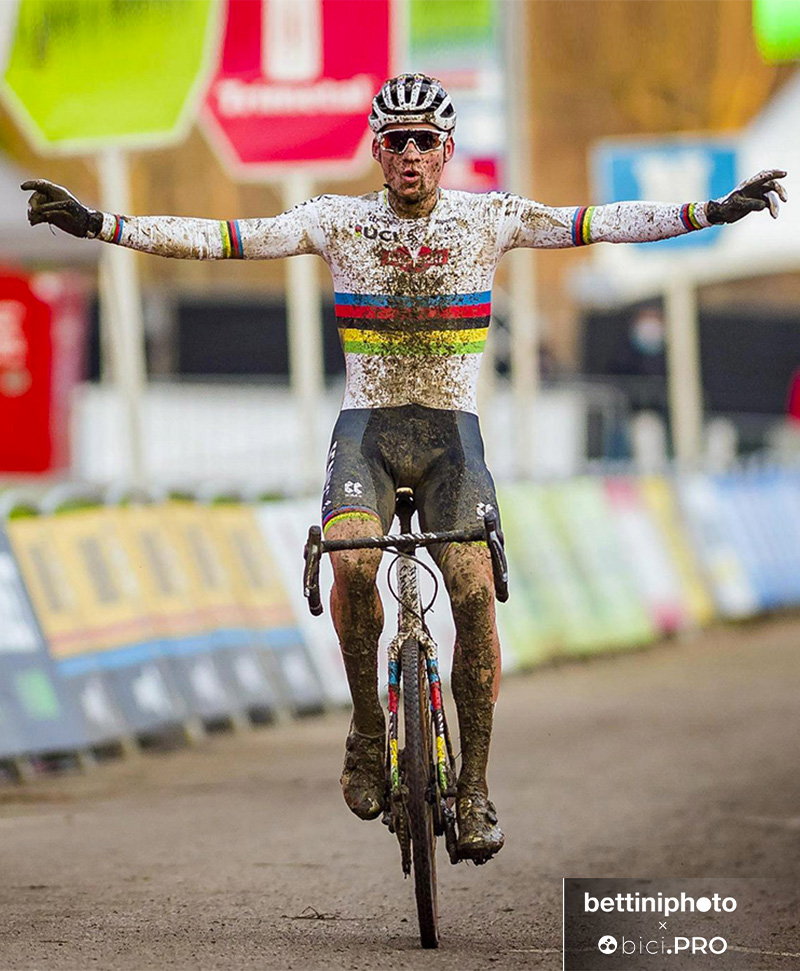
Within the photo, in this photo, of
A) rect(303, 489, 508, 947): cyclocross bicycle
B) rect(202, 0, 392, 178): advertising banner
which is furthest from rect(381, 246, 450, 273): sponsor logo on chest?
rect(202, 0, 392, 178): advertising banner

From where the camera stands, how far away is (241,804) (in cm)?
1163

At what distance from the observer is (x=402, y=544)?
765 centimetres

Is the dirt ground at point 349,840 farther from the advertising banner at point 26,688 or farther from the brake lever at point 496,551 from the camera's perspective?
the brake lever at point 496,551

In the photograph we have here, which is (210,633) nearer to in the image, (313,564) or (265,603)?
(265,603)

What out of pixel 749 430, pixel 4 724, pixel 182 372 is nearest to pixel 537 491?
pixel 4 724

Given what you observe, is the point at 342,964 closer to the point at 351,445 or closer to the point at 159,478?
the point at 351,445

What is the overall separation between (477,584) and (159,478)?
1855cm

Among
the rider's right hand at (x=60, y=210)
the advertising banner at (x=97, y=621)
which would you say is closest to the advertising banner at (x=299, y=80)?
the advertising banner at (x=97, y=621)

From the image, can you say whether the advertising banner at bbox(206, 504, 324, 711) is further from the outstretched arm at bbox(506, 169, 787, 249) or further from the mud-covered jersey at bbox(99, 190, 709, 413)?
the outstretched arm at bbox(506, 169, 787, 249)

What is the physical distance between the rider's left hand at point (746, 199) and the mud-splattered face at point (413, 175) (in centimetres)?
91

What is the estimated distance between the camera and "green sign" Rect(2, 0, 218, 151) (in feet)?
47.4

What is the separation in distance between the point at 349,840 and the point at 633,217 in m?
3.78

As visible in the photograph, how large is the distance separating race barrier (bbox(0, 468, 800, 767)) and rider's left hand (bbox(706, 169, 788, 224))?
19.0 feet

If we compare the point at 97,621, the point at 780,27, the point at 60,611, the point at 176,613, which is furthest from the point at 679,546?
the point at 60,611
